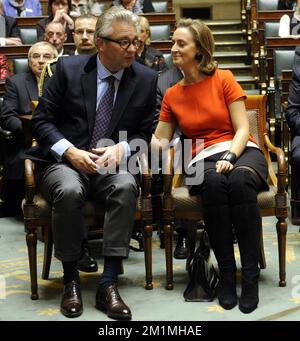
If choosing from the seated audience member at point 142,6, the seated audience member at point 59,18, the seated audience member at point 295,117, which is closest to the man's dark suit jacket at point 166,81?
the seated audience member at point 295,117

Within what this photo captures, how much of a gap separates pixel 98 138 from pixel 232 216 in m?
0.43

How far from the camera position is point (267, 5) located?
4762 millimetres

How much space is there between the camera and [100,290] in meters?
1.90

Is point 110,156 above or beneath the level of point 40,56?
beneath

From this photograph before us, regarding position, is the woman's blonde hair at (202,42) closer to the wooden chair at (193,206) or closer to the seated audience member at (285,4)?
the wooden chair at (193,206)

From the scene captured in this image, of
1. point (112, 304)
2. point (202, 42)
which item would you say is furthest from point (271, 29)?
point (112, 304)

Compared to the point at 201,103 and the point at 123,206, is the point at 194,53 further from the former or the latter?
the point at 123,206

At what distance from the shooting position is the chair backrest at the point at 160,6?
15.8 ft

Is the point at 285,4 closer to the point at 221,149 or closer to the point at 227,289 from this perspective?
the point at 221,149

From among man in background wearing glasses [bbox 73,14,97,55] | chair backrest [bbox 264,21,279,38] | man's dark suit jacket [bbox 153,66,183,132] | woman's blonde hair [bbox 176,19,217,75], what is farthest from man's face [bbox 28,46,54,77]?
chair backrest [bbox 264,21,279,38]

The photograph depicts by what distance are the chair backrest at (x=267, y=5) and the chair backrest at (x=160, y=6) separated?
23.7 inches

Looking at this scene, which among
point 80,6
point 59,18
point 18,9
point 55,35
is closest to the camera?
point 55,35

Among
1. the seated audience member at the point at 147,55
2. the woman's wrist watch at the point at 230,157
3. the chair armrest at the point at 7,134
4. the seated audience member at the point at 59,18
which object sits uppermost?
the seated audience member at the point at 59,18
